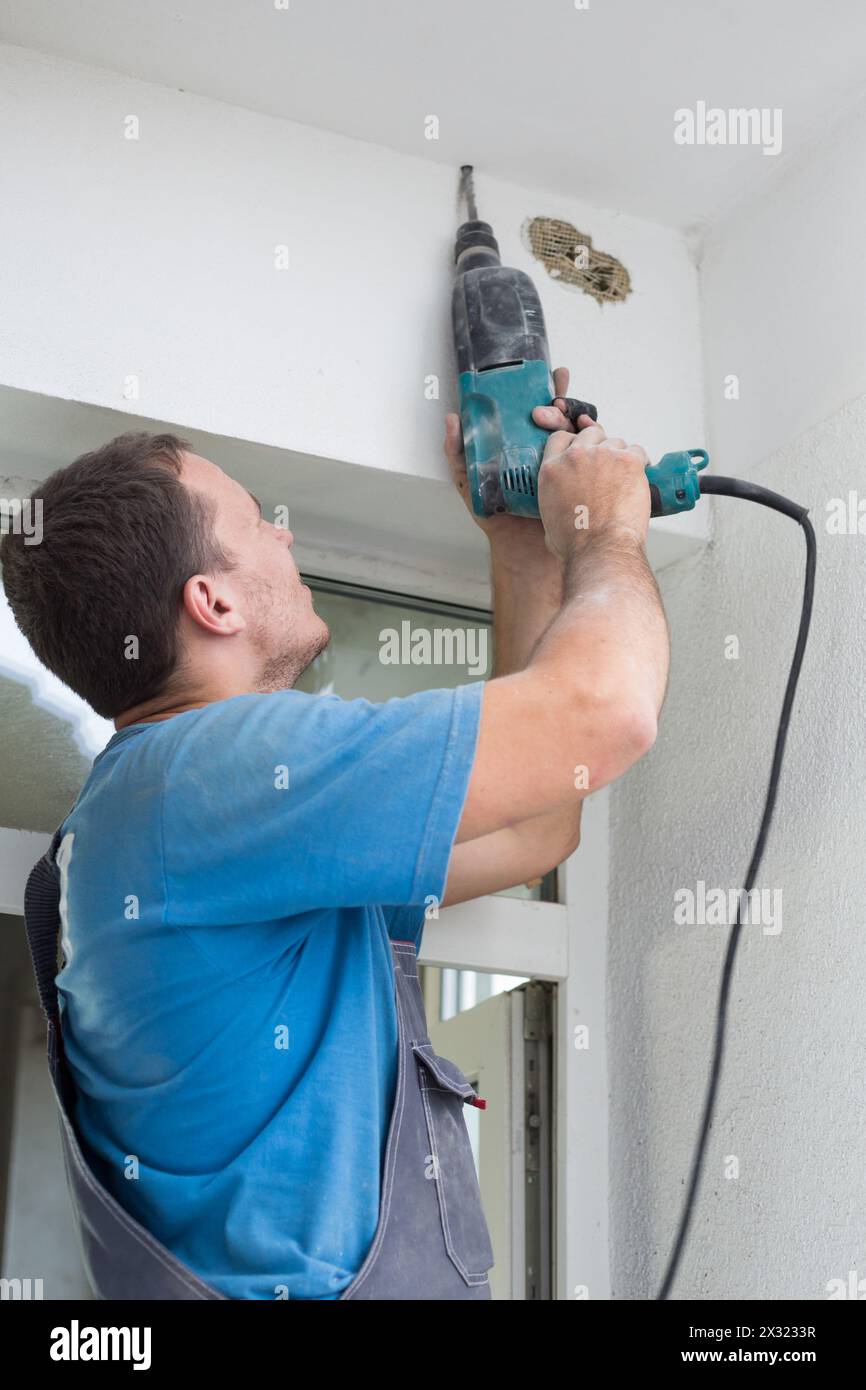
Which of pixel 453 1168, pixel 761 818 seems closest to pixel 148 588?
pixel 453 1168

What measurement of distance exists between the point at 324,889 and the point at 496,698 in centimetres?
19

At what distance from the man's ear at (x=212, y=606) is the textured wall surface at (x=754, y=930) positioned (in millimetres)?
621

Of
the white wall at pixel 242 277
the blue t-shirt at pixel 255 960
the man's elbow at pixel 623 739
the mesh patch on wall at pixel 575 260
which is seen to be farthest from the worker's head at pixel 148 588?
the mesh patch on wall at pixel 575 260

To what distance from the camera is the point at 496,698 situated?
3.47 ft

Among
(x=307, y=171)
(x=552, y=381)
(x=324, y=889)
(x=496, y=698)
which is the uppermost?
(x=307, y=171)

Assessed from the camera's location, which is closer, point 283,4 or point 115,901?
point 115,901

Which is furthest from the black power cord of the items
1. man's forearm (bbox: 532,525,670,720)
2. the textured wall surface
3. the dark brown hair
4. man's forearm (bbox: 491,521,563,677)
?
the dark brown hair

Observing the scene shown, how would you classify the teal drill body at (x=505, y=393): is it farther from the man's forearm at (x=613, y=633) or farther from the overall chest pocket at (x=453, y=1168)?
the overall chest pocket at (x=453, y=1168)

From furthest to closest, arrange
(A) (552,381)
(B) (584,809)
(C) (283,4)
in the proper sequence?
(B) (584,809), (A) (552,381), (C) (283,4)

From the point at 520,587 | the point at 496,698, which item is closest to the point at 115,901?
the point at 496,698

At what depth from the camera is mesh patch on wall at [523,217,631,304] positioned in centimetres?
175

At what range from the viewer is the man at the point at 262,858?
3.38 feet

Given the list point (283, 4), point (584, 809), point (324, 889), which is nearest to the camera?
point (324, 889)
